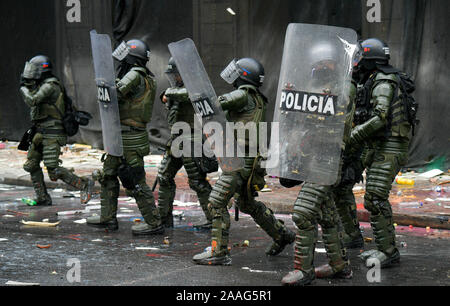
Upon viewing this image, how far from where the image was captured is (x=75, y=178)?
9.76 metres

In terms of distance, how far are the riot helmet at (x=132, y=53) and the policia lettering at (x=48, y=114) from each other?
192 cm

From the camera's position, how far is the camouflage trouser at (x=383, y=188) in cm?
656

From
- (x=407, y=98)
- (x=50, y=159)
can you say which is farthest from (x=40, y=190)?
(x=407, y=98)

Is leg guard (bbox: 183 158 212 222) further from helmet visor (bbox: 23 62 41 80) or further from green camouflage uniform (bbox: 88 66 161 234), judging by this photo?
helmet visor (bbox: 23 62 41 80)

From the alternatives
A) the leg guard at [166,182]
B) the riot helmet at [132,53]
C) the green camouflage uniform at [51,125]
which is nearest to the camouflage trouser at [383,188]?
the leg guard at [166,182]

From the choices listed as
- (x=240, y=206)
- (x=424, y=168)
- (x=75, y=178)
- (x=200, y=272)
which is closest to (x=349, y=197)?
(x=240, y=206)

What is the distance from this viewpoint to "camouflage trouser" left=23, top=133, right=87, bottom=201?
9.65 metres

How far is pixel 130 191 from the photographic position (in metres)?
8.15

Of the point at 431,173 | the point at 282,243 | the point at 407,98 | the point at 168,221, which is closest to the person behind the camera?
the point at 407,98

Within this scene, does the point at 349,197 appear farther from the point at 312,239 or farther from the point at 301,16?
the point at 301,16

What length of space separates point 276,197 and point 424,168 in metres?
3.06

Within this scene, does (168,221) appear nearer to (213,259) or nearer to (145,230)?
(145,230)

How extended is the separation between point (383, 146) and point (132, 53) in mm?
2896

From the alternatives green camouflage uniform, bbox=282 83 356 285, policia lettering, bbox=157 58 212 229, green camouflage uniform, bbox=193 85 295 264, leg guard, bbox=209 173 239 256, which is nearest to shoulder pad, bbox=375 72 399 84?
green camouflage uniform, bbox=282 83 356 285
